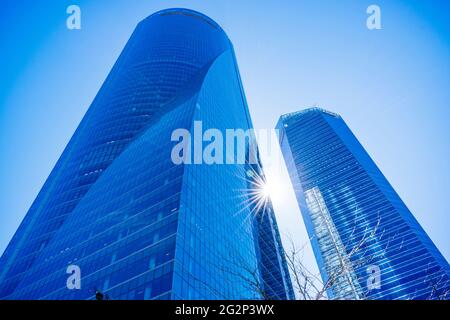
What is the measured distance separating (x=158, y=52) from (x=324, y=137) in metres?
→ 90.7

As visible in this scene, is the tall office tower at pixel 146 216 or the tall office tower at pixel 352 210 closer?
the tall office tower at pixel 146 216

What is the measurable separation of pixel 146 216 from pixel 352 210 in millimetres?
104081

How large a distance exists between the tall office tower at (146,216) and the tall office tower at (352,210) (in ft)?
88.3

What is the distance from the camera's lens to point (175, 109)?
7938 centimetres

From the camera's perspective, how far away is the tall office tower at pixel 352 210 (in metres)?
101

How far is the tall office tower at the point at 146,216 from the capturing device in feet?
134

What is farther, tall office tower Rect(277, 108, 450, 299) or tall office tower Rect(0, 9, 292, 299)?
tall office tower Rect(277, 108, 450, 299)

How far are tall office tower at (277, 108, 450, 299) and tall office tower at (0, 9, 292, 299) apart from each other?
26.9m

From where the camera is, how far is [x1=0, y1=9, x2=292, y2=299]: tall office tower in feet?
134

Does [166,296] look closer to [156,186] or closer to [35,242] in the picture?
[156,186]

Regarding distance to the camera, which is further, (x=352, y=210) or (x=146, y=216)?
(x=352, y=210)

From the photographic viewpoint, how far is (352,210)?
435 ft

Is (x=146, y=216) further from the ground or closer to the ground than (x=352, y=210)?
closer to the ground

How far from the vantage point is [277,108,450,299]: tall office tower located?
331ft
